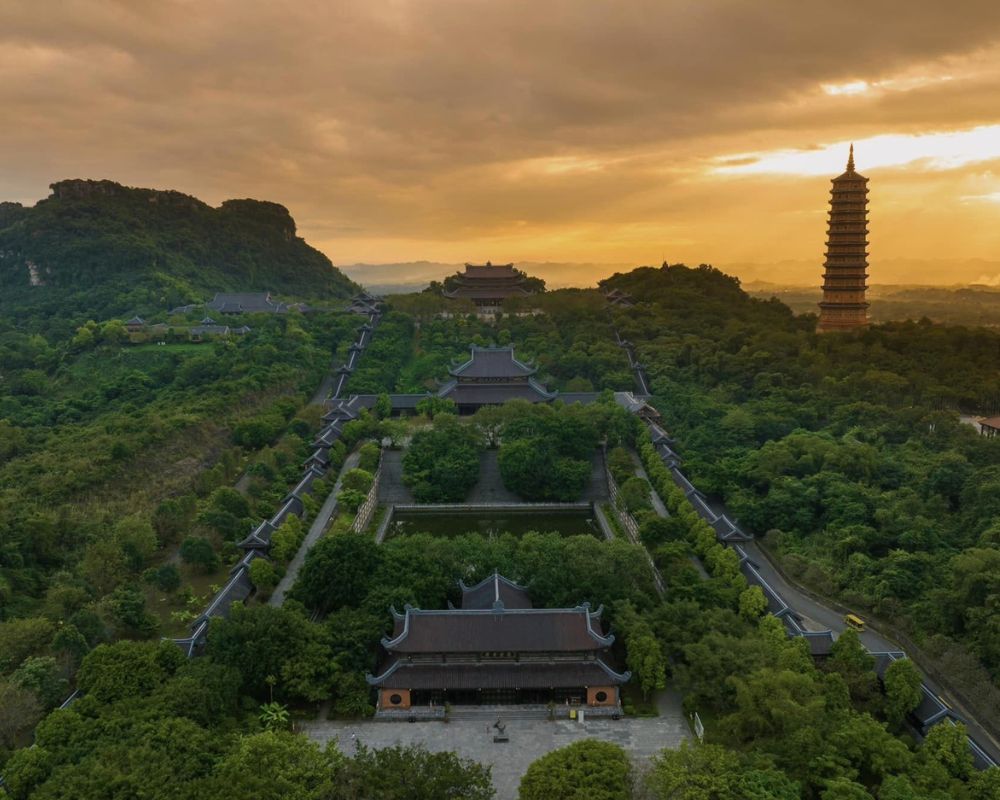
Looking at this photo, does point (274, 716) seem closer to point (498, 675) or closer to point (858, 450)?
point (498, 675)

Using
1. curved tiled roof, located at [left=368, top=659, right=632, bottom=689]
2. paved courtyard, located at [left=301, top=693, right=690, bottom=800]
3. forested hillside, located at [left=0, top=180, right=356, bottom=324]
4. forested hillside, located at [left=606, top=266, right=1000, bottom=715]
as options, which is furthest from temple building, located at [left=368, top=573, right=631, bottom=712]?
forested hillside, located at [left=0, top=180, right=356, bottom=324]

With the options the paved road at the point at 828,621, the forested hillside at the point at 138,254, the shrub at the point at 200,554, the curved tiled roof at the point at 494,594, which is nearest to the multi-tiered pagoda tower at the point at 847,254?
the paved road at the point at 828,621

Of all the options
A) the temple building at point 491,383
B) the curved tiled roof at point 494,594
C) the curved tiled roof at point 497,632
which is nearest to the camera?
the curved tiled roof at point 497,632

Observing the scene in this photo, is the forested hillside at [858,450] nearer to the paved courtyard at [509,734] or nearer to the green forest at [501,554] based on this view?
the green forest at [501,554]

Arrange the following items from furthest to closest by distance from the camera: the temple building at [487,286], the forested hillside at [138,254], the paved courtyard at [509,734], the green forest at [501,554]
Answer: the forested hillside at [138,254], the temple building at [487,286], the paved courtyard at [509,734], the green forest at [501,554]

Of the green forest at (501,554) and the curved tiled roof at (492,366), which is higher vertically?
the curved tiled roof at (492,366)

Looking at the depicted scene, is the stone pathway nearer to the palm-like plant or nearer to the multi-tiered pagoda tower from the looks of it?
the palm-like plant

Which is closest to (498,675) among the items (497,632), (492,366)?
(497,632)
